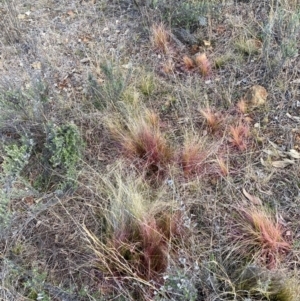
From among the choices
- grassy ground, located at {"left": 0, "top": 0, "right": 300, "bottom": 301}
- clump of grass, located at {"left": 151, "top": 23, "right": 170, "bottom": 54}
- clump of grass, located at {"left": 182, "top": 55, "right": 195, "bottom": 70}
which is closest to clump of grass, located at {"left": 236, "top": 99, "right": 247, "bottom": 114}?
grassy ground, located at {"left": 0, "top": 0, "right": 300, "bottom": 301}

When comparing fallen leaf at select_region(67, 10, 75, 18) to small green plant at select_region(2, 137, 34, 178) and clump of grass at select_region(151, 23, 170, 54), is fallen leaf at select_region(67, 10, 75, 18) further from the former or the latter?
small green plant at select_region(2, 137, 34, 178)

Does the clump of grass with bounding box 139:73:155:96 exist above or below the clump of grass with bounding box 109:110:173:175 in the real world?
above

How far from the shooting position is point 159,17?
296 centimetres

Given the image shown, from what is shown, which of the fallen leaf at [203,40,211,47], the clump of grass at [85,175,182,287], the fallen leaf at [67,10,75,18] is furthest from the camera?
the fallen leaf at [67,10,75,18]

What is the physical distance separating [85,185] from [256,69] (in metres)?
1.27

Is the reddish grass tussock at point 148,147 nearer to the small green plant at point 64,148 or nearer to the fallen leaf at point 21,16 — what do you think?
the small green plant at point 64,148

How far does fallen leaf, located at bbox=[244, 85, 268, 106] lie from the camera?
7.86 feet

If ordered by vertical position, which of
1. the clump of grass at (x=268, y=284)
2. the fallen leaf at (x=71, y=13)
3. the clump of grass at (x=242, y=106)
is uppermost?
the fallen leaf at (x=71, y=13)

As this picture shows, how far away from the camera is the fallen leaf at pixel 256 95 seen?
239 cm

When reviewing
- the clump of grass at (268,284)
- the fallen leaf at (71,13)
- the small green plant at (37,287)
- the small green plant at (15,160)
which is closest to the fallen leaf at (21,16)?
the fallen leaf at (71,13)

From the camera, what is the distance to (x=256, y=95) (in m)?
2.40

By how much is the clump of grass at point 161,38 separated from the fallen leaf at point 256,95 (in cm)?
66

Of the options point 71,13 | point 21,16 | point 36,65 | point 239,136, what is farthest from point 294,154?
point 21,16

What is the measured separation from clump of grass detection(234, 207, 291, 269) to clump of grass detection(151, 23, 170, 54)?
136 centimetres
